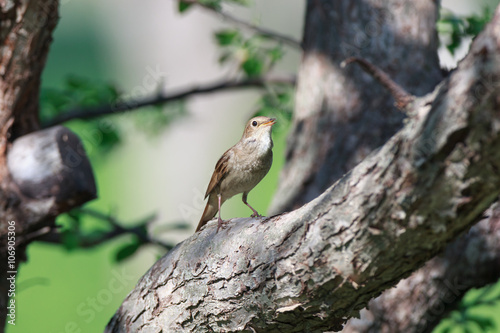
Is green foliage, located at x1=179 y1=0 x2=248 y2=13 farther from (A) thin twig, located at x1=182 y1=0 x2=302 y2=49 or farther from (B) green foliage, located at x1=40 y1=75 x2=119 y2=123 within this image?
(B) green foliage, located at x1=40 y1=75 x2=119 y2=123

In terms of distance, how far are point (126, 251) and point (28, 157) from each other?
1.04m

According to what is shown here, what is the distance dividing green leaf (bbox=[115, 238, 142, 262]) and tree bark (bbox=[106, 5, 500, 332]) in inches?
59.1

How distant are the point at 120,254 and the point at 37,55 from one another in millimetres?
1422

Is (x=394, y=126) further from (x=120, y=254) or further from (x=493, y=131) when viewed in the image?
(x=493, y=131)

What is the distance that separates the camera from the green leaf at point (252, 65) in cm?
440

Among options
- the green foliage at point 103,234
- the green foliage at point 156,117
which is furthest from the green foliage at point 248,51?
the green foliage at point 103,234

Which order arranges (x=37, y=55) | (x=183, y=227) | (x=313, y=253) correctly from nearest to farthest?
1. (x=313, y=253)
2. (x=37, y=55)
3. (x=183, y=227)

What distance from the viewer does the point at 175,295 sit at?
227 centimetres

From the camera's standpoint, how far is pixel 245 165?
3.13 meters

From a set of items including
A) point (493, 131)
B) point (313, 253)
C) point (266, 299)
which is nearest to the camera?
point (493, 131)

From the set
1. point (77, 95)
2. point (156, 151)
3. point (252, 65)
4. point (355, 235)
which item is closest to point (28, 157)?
point (77, 95)

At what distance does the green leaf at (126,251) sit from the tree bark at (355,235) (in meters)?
1.50

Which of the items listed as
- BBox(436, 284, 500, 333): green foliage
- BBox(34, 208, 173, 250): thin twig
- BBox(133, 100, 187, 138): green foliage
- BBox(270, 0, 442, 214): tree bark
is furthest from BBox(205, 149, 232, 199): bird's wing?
BBox(133, 100, 187, 138): green foliage

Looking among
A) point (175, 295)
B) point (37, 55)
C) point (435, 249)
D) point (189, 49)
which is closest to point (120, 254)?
point (37, 55)
